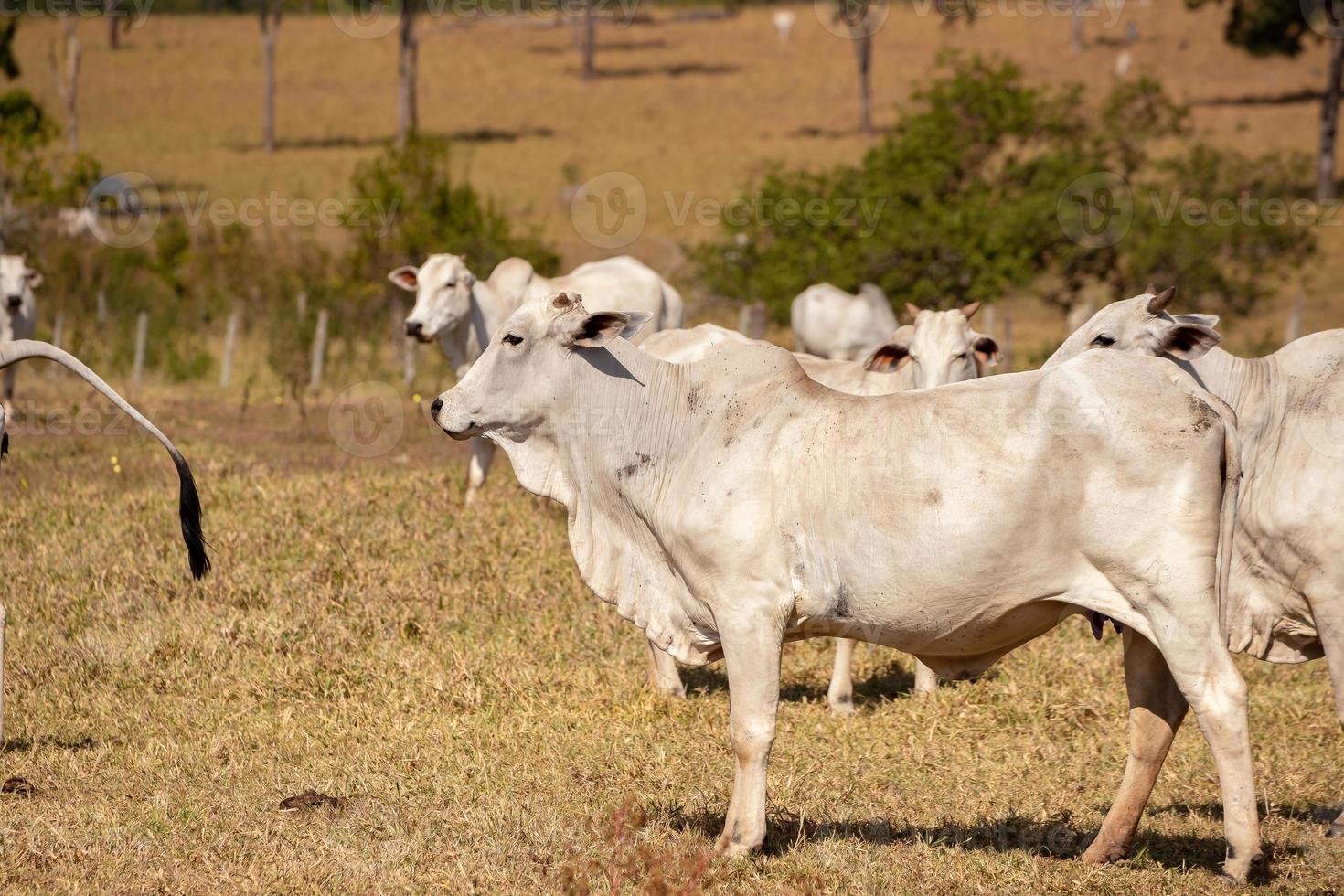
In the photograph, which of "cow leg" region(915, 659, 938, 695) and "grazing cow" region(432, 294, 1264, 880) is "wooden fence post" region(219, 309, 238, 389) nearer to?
"cow leg" region(915, 659, 938, 695)

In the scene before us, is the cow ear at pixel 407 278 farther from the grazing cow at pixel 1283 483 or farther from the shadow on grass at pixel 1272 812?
the shadow on grass at pixel 1272 812

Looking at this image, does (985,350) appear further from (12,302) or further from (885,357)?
(12,302)

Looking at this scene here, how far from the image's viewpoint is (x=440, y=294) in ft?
38.4

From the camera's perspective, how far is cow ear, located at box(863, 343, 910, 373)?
782 cm

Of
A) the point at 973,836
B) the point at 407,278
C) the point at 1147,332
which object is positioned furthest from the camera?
the point at 407,278

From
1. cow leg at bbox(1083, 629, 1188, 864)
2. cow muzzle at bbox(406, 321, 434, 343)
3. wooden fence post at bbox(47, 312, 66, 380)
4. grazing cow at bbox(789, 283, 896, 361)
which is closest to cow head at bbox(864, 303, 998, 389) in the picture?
cow leg at bbox(1083, 629, 1188, 864)

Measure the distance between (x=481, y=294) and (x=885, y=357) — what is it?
491 centimetres

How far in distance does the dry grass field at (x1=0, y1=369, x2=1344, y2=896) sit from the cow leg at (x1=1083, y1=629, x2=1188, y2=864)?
3.9 inches

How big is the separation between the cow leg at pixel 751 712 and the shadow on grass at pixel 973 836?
189 mm

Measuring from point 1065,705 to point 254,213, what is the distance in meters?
30.7

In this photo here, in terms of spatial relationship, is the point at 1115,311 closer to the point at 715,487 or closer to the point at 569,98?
the point at 715,487

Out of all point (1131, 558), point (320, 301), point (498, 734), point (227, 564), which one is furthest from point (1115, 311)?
point (320, 301)

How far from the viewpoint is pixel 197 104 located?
50.3 m

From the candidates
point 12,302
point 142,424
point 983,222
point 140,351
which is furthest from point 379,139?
point 142,424
